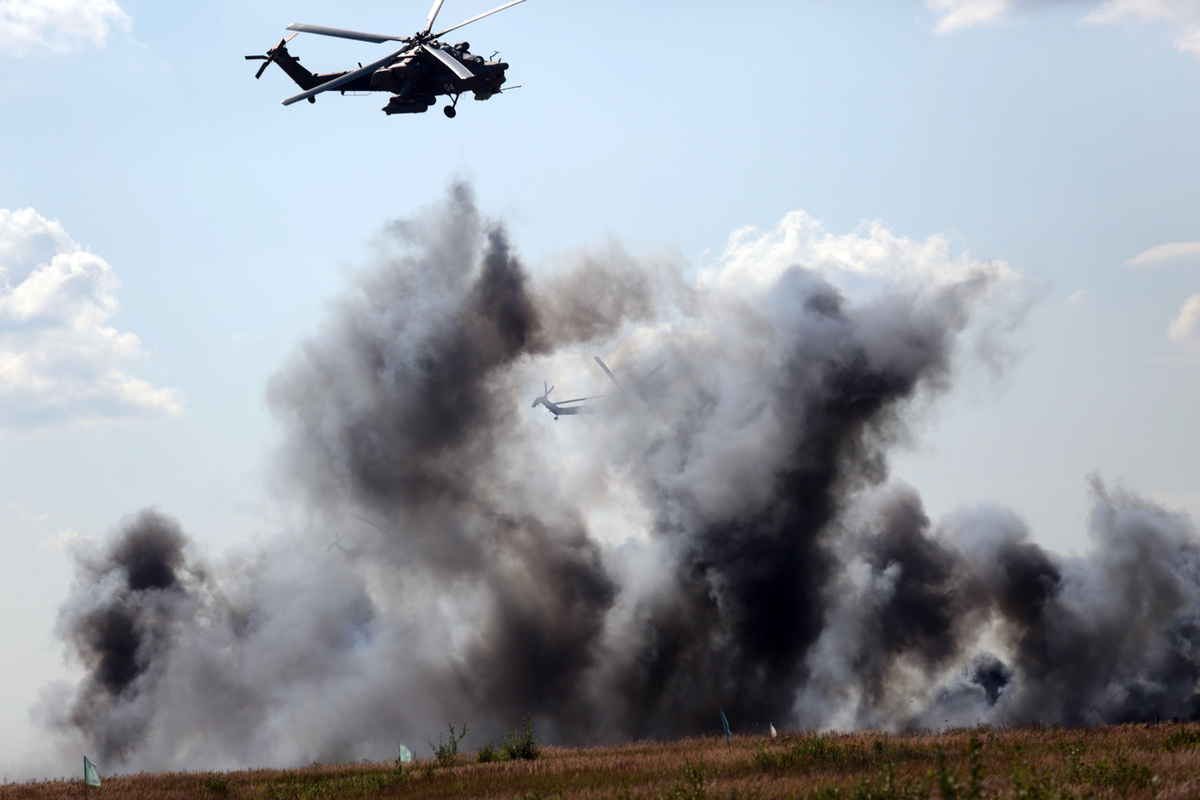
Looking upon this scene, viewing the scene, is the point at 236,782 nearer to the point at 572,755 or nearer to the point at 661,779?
the point at 572,755

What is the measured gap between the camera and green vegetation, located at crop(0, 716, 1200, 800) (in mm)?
28250

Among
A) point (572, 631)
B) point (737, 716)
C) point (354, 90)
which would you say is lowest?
point (737, 716)

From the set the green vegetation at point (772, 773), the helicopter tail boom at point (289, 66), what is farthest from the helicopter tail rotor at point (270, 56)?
the green vegetation at point (772, 773)

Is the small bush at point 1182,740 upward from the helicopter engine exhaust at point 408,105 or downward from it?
downward

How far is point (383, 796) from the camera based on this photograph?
3788 cm

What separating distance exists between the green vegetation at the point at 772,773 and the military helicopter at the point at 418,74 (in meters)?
38.7

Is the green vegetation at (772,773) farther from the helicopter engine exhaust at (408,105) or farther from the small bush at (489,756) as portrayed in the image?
the helicopter engine exhaust at (408,105)

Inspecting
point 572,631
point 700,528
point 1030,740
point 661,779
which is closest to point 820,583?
point 700,528

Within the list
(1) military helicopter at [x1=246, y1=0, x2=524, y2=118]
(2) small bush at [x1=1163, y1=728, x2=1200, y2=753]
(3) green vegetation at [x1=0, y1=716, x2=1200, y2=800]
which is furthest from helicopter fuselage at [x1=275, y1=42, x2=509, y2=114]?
(2) small bush at [x1=1163, y1=728, x2=1200, y2=753]

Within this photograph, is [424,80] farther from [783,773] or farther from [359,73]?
[783,773]

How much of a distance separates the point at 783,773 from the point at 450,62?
4547cm

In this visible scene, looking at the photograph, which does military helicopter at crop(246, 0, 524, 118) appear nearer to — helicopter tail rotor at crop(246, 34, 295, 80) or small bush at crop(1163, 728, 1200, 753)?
helicopter tail rotor at crop(246, 34, 295, 80)

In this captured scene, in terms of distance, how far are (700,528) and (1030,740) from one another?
2311 inches

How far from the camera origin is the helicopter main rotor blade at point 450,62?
6231cm
